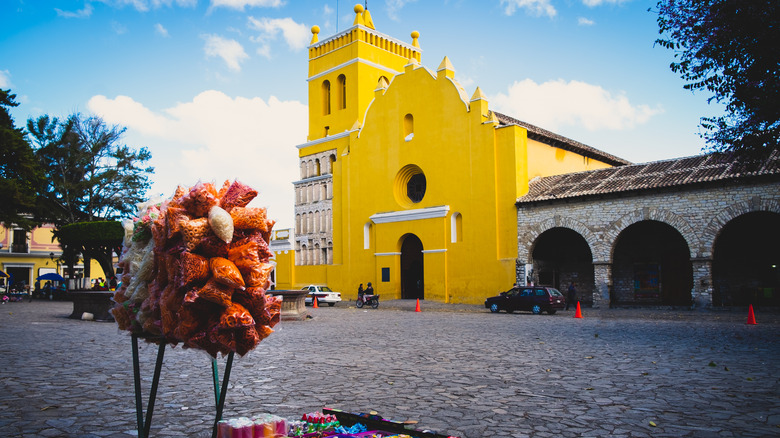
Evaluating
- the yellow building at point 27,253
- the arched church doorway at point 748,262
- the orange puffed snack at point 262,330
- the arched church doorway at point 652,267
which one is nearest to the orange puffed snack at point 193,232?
the orange puffed snack at point 262,330

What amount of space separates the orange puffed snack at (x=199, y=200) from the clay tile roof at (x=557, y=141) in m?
27.6

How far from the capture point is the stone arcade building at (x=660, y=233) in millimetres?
22984

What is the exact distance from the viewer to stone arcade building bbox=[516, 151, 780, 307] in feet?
75.4

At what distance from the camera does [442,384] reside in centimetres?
759

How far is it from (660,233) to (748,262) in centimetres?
375

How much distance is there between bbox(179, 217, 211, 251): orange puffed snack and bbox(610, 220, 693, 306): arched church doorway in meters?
25.6

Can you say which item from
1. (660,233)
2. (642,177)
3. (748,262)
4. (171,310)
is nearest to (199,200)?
(171,310)

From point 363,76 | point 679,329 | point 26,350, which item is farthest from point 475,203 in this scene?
point 26,350

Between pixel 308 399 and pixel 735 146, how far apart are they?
9.75 meters

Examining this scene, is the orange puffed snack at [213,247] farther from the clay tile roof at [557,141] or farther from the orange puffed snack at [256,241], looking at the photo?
the clay tile roof at [557,141]

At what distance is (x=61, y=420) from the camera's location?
18.6 ft

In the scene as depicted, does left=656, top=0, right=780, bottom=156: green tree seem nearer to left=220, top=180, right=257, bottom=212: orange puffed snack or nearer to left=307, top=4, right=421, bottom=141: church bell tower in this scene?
left=220, top=180, right=257, bottom=212: orange puffed snack

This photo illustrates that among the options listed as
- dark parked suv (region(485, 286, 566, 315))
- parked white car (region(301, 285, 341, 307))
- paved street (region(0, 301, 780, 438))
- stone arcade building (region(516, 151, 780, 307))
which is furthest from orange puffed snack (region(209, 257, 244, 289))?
parked white car (region(301, 285, 341, 307))

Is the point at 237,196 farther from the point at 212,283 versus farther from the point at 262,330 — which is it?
→ the point at 262,330
